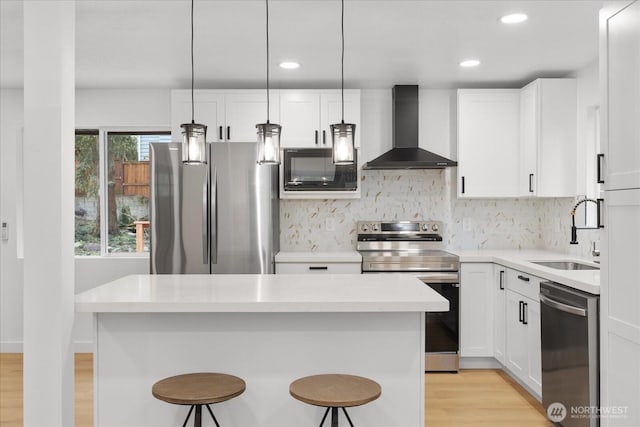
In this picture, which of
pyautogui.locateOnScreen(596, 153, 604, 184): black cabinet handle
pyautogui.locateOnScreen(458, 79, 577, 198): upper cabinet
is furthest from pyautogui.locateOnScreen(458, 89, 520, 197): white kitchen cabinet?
pyautogui.locateOnScreen(596, 153, 604, 184): black cabinet handle

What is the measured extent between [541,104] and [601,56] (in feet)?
5.73

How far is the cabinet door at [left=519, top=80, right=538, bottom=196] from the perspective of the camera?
432 cm

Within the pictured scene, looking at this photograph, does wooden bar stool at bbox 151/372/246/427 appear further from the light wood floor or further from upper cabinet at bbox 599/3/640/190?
upper cabinet at bbox 599/3/640/190

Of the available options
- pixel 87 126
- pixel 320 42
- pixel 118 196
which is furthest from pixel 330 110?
pixel 87 126

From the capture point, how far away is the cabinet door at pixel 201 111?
4.51m

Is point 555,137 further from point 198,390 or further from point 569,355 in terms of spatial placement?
point 198,390

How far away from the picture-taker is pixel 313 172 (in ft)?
15.0

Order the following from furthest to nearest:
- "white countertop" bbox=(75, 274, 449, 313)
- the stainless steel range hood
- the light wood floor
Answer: the stainless steel range hood
the light wood floor
"white countertop" bbox=(75, 274, 449, 313)

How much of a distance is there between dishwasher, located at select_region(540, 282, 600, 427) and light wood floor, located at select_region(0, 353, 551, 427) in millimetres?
304

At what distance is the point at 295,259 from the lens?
14.2 feet

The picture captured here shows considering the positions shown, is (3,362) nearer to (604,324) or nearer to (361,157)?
(361,157)

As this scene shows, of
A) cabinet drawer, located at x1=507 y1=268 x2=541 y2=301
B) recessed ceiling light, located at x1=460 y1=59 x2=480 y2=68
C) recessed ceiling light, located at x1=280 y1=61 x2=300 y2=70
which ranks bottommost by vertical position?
cabinet drawer, located at x1=507 y1=268 x2=541 y2=301

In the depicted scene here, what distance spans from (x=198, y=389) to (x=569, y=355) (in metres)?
2.01

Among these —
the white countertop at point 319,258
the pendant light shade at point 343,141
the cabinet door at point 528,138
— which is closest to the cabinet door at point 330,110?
the white countertop at point 319,258
